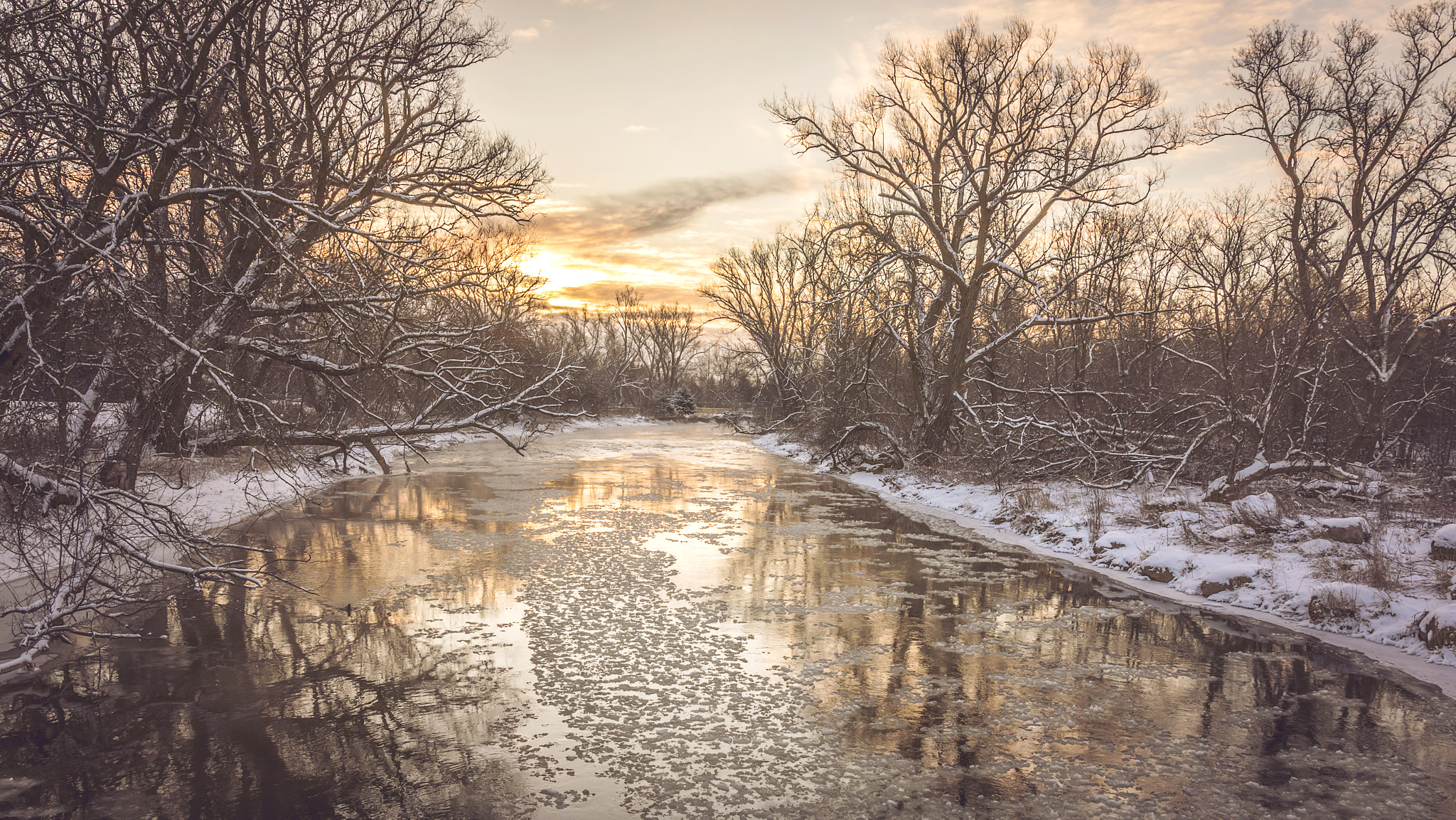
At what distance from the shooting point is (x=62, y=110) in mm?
5949

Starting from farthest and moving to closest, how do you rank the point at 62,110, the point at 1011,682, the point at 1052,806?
the point at 1011,682 → the point at 62,110 → the point at 1052,806

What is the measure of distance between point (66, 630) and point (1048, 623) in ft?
27.3

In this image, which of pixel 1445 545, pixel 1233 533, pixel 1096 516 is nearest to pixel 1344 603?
pixel 1445 545

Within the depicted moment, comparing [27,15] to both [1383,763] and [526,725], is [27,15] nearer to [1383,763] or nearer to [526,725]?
[526,725]

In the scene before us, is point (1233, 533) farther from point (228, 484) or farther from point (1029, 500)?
point (228, 484)

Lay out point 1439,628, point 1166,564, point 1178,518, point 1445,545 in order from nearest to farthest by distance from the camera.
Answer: point 1439,628 → point 1445,545 → point 1166,564 → point 1178,518

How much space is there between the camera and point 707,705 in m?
5.73

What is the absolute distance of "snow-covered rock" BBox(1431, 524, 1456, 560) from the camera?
887 cm

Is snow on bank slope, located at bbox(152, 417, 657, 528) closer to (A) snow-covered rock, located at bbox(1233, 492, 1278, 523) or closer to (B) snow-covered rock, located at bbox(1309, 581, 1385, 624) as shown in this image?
(B) snow-covered rock, located at bbox(1309, 581, 1385, 624)

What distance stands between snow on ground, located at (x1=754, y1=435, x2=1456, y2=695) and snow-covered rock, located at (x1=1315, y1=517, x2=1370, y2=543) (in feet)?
0.04

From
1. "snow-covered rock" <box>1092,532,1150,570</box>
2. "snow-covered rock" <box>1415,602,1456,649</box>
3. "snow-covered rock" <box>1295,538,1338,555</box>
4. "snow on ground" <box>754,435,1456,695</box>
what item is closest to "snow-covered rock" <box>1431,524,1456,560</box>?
"snow on ground" <box>754,435,1456,695</box>

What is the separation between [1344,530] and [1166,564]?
2.19 m

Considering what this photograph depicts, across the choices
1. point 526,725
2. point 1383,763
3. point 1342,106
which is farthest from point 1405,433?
point 526,725

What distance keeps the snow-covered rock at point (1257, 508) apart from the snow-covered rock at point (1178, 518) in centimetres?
54
